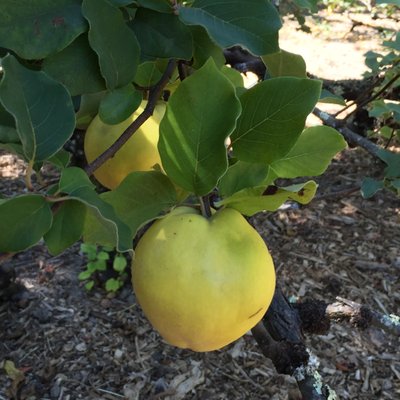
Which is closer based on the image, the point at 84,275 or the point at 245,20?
the point at 245,20

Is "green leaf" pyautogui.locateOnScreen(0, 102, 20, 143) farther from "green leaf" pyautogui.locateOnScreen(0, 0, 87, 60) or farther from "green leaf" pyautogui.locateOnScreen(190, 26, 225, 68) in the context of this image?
"green leaf" pyautogui.locateOnScreen(190, 26, 225, 68)

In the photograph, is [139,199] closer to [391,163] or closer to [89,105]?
[89,105]

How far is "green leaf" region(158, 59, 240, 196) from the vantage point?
487mm

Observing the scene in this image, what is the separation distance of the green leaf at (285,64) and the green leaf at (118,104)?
165 millimetres

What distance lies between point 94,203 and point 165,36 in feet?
0.69

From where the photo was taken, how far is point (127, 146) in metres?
0.66

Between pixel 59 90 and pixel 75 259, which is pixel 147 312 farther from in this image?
pixel 75 259

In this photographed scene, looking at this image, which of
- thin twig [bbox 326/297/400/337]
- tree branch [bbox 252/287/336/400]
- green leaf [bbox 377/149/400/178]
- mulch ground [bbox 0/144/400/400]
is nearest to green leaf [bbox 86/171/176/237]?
tree branch [bbox 252/287/336/400]

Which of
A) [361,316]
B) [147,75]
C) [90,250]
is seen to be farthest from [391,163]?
[90,250]

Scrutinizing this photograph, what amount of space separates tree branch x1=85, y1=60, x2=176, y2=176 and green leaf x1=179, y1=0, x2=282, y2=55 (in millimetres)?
91

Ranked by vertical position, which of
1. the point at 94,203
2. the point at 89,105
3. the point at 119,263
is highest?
the point at 94,203

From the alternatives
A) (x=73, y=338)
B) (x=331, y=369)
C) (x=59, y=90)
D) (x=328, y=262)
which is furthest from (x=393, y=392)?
(x=59, y=90)

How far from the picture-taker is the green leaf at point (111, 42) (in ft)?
1.62

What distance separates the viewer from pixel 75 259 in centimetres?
224
